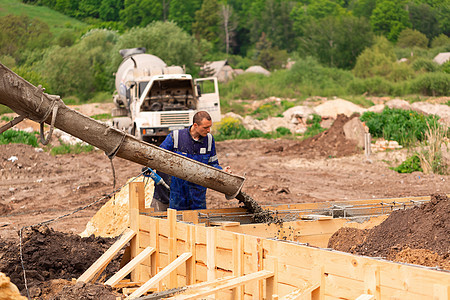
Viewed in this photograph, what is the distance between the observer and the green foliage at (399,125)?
19906 millimetres

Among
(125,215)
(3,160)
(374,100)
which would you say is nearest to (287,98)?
(374,100)

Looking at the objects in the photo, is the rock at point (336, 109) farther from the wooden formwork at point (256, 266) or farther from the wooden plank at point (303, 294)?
the wooden plank at point (303, 294)

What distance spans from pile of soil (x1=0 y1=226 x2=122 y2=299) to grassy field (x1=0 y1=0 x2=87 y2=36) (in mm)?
79700

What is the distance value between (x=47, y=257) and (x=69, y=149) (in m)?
16.5

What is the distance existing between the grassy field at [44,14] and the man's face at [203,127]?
3156 inches

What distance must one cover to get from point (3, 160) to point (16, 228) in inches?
341

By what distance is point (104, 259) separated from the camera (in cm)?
604

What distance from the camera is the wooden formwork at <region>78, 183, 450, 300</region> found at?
3.95 meters

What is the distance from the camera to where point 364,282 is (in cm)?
409

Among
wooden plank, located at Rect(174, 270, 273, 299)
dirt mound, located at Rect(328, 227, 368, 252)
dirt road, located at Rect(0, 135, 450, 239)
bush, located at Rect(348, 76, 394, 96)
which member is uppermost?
bush, located at Rect(348, 76, 394, 96)

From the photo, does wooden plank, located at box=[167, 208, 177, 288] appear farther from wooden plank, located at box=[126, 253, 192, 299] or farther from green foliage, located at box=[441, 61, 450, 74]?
green foliage, located at box=[441, 61, 450, 74]

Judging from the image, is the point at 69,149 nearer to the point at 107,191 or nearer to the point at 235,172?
the point at 235,172

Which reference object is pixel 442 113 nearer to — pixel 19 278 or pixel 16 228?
pixel 16 228

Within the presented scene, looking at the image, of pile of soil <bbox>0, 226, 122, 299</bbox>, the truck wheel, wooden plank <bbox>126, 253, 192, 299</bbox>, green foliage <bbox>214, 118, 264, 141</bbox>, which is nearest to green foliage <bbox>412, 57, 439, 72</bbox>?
green foliage <bbox>214, 118, 264, 141</bbox>
